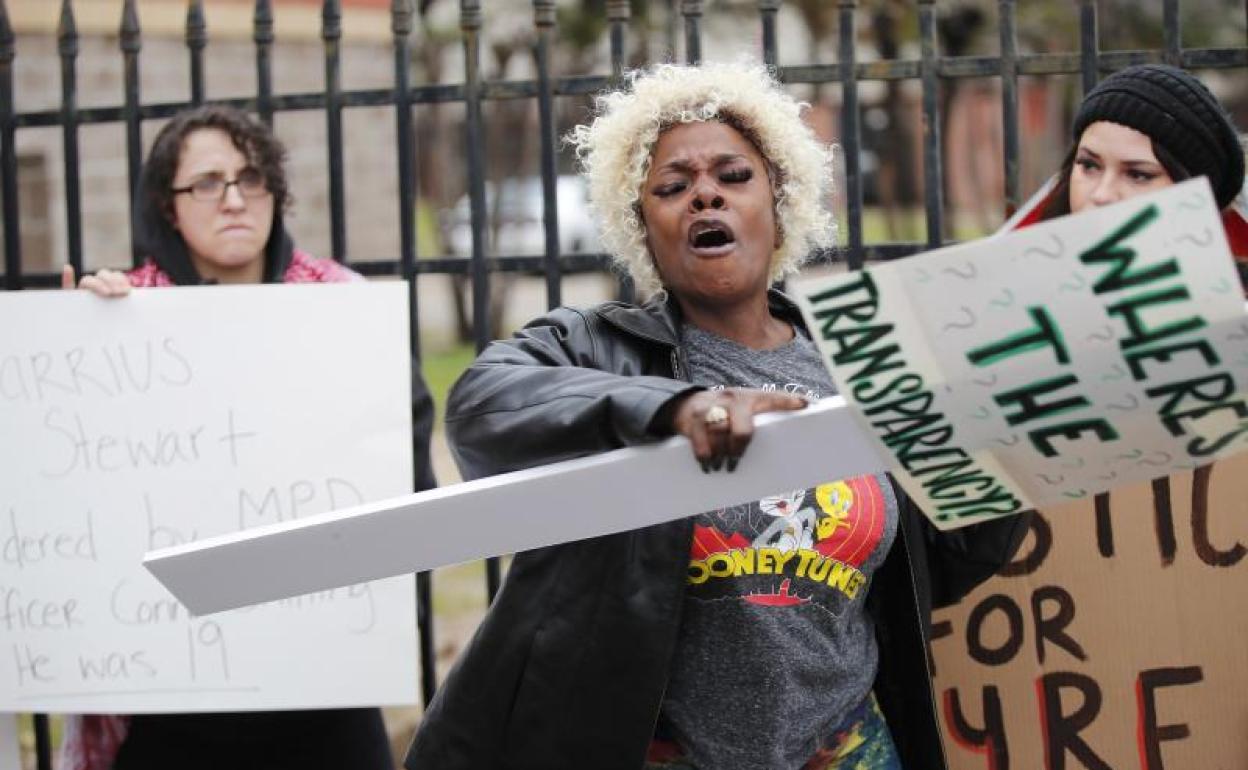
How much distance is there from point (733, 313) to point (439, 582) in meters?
6.05

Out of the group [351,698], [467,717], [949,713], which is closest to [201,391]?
[351,698]

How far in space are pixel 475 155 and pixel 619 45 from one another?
433 mm

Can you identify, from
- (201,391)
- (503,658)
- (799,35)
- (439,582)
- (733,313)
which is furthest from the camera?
(799,35)

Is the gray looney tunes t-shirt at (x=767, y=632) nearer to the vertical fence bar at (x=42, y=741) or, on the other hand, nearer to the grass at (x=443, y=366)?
the vertical fence bar at (x=42, y=741)

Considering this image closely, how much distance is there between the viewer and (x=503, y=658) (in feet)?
8.07

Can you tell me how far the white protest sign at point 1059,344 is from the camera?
1823 mm

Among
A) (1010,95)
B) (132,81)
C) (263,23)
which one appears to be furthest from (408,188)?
(1010,95)

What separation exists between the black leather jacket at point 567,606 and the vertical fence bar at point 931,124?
4.28 feet

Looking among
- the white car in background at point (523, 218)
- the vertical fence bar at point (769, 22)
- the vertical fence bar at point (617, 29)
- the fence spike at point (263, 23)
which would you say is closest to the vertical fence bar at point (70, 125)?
the fence spike at point (263, 23)

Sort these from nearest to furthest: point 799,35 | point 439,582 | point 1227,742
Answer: point 1227,742, point 439,582, point 799,35

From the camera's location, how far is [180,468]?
10.8ft

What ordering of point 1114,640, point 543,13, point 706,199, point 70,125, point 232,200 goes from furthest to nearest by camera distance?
point 70,125 → point 543,13 → point 232,200 → point 1114,640 → point 706,199

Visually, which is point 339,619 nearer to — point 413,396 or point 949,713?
point 413,396

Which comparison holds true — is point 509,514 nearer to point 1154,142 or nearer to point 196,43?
point 1154,142
